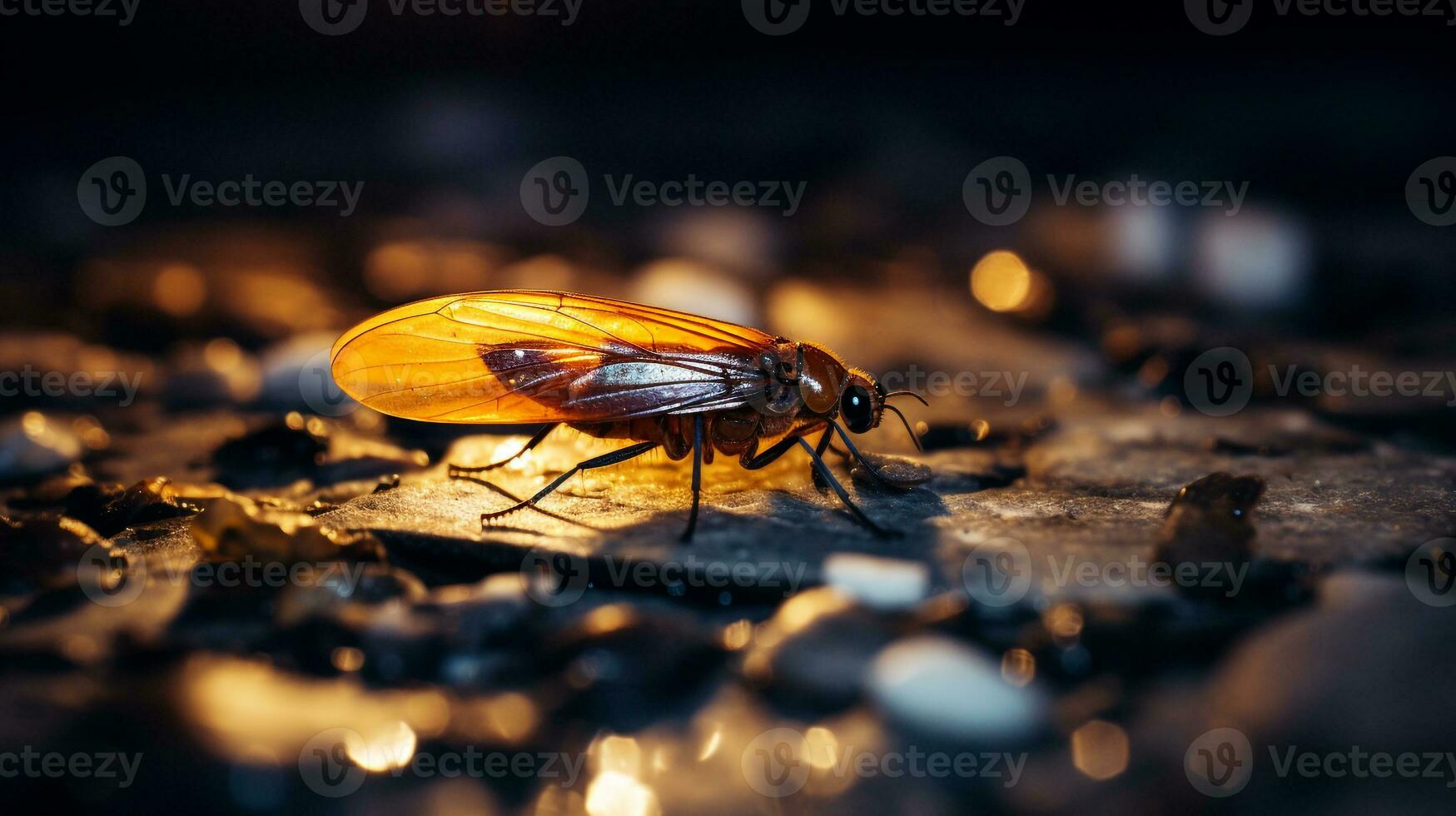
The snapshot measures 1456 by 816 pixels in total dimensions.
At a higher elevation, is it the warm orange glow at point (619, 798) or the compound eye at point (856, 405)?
the compound eye at point (856, 405)

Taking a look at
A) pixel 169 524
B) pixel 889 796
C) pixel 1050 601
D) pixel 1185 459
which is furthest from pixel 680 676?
pixel 1185 459

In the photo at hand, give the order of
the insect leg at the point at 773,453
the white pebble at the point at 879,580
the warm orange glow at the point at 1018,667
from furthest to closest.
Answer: the insect leg at the point at 773,453, the white pebble at the point at 879,580, the warm orange glow at the point at 1018,667

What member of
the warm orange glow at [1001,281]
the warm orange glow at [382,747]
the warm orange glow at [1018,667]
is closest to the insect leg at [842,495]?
the warm orange glow at [1018,667]

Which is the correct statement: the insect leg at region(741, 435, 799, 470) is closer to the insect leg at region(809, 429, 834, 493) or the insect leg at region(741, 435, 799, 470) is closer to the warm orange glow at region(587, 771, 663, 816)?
the insect leg at region(809, 429, 834, 493)

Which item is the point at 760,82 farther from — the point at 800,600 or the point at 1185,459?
the point at 800,600

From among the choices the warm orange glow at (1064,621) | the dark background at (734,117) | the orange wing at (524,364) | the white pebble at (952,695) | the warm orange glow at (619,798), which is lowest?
the warm orange glow at (619,798)

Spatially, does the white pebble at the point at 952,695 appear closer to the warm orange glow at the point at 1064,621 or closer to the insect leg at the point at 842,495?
the warm orange glow at the point at 1064,621

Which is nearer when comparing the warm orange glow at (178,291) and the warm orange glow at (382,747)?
the warm orange glow at (382,747)
